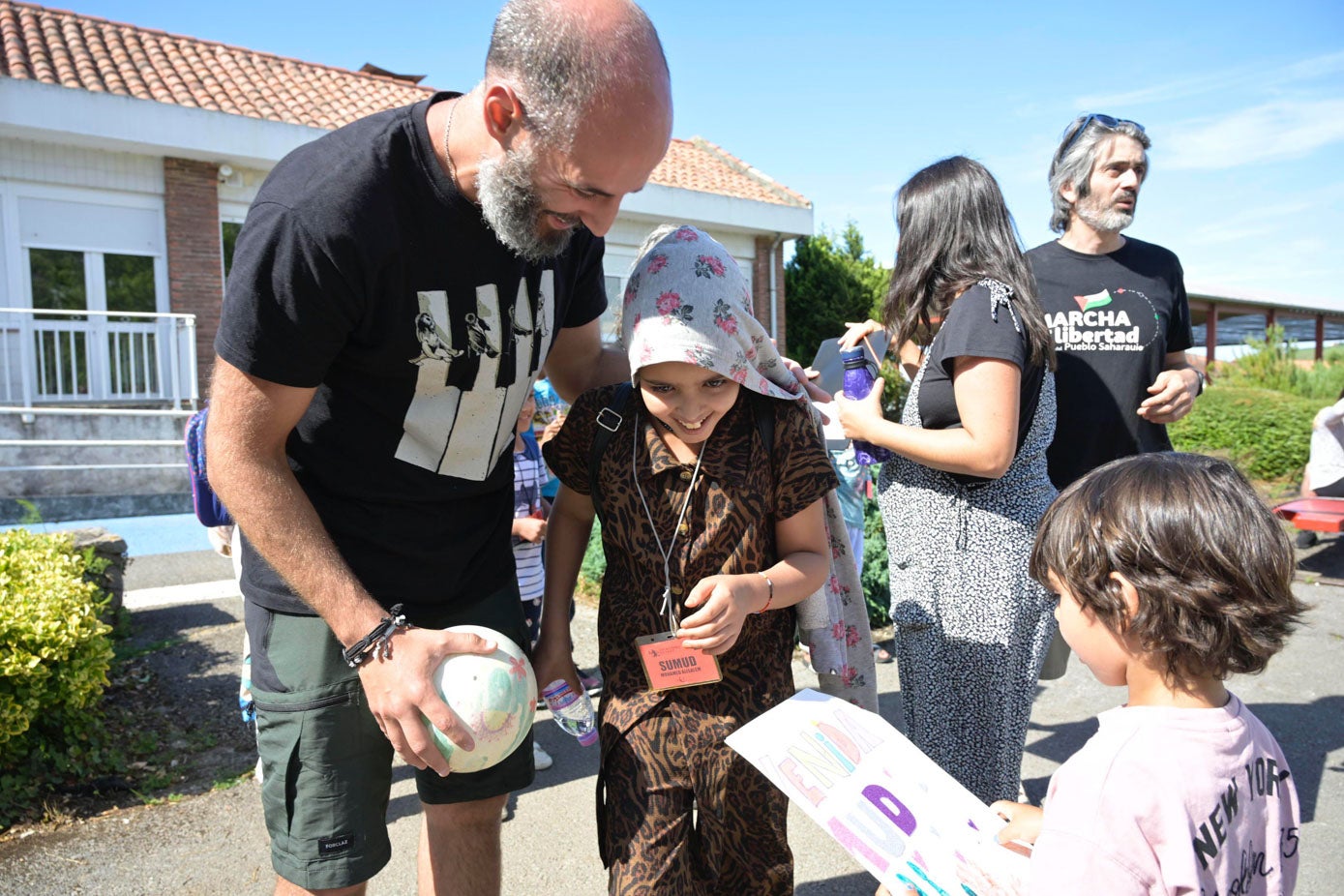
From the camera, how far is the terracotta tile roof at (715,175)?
17.9 meters

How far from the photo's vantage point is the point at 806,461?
2.07m

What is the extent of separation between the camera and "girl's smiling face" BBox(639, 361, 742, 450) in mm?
1960

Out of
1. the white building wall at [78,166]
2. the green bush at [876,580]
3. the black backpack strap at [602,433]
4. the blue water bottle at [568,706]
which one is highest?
the white building wall at [78,166]

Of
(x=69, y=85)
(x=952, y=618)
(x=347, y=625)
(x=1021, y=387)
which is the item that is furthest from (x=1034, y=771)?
(x=69, y=85)

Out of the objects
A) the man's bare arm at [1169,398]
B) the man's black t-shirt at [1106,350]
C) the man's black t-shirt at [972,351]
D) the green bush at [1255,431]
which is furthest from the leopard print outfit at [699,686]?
the green bush at [1255,431]

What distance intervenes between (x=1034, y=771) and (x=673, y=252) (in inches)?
115

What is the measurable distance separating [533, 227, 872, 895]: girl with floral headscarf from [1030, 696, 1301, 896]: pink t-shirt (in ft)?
2.51

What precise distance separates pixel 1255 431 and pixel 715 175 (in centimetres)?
1170

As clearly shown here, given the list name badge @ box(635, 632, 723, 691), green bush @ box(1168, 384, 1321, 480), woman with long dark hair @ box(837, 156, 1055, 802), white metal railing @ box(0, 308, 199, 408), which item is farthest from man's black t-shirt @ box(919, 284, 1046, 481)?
white metal railing @ box(0, 308, 199, 408)

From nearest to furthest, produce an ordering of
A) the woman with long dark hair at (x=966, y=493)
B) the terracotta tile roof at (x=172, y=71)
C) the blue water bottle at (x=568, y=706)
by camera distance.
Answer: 1. the blue water bottle at (x=568, y=706)
2. the woman with long dark hair at (x=966, y=493)
3. the terracotta tile roof at (x=172, y=71)

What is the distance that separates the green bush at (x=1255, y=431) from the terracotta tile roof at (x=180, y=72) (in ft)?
26.0

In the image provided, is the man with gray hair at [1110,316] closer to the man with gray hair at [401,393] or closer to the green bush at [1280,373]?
the man with gray hair at [401,393]

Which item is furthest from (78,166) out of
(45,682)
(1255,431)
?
(1255,431)

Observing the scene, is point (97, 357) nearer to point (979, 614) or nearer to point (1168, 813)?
point (979, 614)
